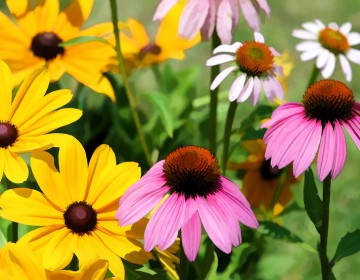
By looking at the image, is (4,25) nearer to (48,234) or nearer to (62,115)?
(62,115)

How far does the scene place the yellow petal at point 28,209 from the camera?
793 millimetres

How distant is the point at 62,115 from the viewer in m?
0.86

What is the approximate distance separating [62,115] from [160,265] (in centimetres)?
23

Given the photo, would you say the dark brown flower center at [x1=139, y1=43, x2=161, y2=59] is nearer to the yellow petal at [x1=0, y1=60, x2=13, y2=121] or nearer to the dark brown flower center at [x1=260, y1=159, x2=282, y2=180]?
the dark brown flower center at [x1=260, y1=159, x2=282, y2=180]

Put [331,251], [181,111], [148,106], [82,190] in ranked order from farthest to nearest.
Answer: [148,106]
[331,251]
[181,111]
[82,190]

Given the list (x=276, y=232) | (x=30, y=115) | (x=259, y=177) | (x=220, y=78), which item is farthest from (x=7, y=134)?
(x=259, y=177)

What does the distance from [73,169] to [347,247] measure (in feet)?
1.17

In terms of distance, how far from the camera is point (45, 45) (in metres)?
1.15

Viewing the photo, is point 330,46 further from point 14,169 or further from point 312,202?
point 14,169

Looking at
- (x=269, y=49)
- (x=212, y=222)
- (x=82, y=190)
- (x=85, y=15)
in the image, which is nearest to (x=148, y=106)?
(x=85, y=15)

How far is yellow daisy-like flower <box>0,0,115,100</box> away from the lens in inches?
44.4

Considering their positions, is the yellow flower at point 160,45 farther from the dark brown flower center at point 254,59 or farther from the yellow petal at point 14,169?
the yellow petal at point 14,169

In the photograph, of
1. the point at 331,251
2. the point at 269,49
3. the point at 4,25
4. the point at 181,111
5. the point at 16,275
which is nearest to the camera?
the point at 16,275

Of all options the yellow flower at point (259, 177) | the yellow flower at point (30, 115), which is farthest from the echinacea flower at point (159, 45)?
the yellow flower at point (30, 115)
